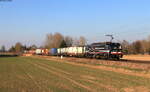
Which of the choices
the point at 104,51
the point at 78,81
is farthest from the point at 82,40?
the point at 78,81

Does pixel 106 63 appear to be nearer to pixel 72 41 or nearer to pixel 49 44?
pixel 49 44

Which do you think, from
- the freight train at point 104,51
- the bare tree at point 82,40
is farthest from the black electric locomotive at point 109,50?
the bare tree at point 82,40

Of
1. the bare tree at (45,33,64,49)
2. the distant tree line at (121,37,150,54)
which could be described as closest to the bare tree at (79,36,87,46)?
the bare tree at (45,33,64,49)

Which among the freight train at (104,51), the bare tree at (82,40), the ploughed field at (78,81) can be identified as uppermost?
the bare tree at (82,40)

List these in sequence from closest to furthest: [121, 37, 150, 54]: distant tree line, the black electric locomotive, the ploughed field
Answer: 1. the ploughed field
2. the black electric locomotive
3. [121, 37, 150, 54]: distant tree line

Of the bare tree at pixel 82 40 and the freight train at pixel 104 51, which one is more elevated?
the bare tree at pixel 82 40

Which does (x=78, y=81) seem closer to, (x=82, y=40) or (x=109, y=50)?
(x=109, y=50)

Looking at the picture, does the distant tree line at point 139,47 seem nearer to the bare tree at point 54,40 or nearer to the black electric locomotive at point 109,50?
the bare tree at point 54,40

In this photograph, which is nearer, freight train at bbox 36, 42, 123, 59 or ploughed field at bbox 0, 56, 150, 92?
ploughed field at bbox 0, 56, 150, 92

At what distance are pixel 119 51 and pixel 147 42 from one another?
104325 mm

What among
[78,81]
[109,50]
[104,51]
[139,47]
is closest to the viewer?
[78,81]

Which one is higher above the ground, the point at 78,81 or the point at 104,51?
the point at 104,51

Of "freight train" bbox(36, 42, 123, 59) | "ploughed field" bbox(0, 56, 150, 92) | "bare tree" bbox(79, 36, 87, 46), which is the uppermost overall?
"bare tree" bbox(79, 36, 87, 46)

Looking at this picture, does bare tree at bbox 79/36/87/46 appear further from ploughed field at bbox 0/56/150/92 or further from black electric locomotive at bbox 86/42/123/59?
ploughed field at bbox 0/56/150/92
